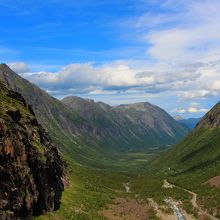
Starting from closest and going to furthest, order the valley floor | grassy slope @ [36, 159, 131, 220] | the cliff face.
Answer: the cliff face → grassy slope @ [36, 159, 131, 220] → the valley floor

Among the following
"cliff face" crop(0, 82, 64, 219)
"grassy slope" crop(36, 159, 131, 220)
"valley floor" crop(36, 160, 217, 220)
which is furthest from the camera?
"valley floor" crop(36, 160, 217, 220)

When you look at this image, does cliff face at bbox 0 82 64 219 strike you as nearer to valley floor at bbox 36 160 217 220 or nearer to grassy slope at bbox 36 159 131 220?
grassy slope at bbox 36 159 131 220

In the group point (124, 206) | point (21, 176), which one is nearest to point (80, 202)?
point (124, 206)

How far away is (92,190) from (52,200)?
187ft

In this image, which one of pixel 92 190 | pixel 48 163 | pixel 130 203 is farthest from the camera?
pixel 92 190

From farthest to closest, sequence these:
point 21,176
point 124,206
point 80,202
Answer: point 124,206 < point 80,202 < point 21,176

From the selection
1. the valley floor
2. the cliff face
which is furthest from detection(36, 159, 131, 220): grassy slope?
the cliff face

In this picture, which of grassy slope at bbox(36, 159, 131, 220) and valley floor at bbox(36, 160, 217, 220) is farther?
valley floor at bbox(36, 160, 217, 220)

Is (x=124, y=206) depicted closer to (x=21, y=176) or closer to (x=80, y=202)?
(x=80, y=202)

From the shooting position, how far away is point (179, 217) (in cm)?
12194

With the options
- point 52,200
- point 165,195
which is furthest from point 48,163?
point 165,195

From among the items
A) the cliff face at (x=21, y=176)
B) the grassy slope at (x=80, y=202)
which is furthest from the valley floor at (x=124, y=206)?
the cliff face at (x=21, y=176)

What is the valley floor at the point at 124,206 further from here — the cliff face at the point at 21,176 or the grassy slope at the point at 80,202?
the cliff face at the point at 21,176

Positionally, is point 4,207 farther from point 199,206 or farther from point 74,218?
point 199,206
